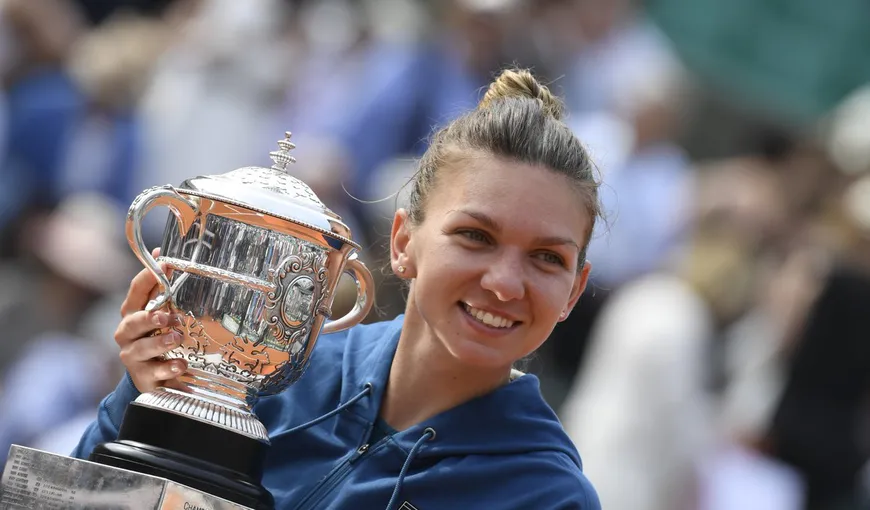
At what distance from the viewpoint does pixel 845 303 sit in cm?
692

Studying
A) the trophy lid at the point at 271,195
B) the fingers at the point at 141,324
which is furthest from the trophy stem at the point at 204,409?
the trophy lid at the point at 271,195

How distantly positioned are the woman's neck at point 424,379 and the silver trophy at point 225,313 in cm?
27

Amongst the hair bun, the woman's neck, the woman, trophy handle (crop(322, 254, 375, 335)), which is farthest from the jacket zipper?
the hair bun

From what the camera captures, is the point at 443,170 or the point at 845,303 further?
the point at 845,303

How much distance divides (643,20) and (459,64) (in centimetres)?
253

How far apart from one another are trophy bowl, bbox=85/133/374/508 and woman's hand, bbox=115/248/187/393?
20mm

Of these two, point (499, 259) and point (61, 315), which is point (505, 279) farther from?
point (61, 315)

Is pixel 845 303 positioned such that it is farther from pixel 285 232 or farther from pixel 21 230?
pixel 285 232

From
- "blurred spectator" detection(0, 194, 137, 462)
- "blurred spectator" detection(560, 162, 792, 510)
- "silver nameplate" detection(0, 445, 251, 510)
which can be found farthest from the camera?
"blurred spectator" detection(560, 162, 792, 510)

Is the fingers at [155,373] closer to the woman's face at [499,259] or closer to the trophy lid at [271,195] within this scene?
the trophy lid at [271,195]

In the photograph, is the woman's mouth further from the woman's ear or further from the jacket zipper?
the jacket zipper

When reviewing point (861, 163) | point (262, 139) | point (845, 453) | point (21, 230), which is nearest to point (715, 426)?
point (845, 453)

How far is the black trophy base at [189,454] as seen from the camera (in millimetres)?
2889

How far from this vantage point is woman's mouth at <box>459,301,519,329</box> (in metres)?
2.99
